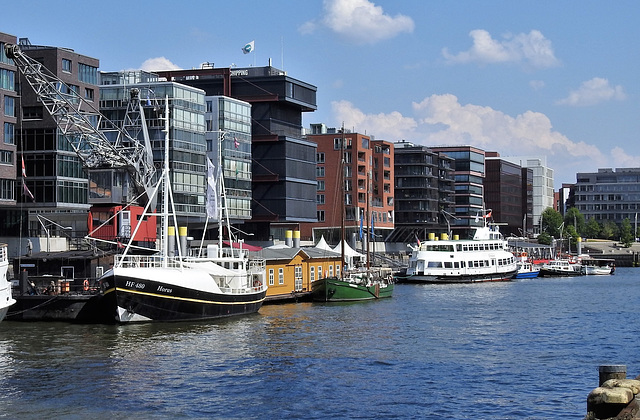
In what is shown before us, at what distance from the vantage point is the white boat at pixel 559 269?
175000 mm

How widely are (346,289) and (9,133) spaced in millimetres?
40110

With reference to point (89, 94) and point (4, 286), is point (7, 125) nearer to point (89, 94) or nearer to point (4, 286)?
point (89, 94)

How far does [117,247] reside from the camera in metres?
84.0

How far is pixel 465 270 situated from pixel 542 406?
335 ft

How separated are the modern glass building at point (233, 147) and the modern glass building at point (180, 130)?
12.4 feet

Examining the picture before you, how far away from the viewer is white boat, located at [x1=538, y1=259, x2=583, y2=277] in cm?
17500

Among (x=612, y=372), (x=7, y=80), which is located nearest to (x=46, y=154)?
(x=7, y=80)

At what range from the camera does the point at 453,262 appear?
140m

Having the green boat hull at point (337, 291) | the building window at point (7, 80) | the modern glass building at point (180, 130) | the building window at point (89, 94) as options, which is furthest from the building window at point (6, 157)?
the green boat hull at point (337, 291)

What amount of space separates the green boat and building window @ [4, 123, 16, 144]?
36194 millimetres

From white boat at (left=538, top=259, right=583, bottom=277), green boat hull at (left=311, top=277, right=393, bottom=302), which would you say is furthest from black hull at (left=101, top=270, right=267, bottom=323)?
white boat at (left=538, top=259, right=583, bottom=277)

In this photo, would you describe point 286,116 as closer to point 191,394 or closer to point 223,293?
point 223,293

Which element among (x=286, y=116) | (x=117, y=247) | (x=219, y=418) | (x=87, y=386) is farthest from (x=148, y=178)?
(x=219, y=418)

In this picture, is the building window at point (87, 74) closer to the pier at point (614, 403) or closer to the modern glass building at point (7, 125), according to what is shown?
the modern glass building at point (7, 125)
